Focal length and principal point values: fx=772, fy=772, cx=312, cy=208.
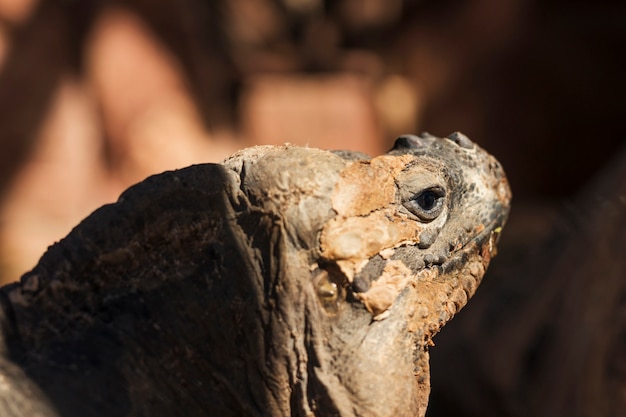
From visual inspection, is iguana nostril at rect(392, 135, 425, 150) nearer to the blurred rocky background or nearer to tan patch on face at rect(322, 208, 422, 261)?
tan patch on face at rect(322, 208, 422, 261)

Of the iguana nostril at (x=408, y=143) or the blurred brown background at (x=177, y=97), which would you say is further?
the blurred brown background at (x=177, y=97)

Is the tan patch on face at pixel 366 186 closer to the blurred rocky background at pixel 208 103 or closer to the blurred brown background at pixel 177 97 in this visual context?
the blurred rocky background at pixel 208 103

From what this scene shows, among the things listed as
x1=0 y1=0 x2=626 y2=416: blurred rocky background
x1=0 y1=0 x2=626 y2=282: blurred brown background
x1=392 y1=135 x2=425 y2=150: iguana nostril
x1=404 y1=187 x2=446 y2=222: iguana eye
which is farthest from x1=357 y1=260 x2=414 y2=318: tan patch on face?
x1=0 y1=0 x2=626 y2=282: blurred brown background

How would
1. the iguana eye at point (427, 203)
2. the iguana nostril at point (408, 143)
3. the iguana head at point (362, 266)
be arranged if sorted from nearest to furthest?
1. the iguana head at point (362, 266)
2. the iguana eye at point (427, 203)
3. the iguana nostril at point (408, 143)

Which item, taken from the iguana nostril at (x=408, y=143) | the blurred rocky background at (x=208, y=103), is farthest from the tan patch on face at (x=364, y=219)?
the blurred rocky background at (x=208, y=103)

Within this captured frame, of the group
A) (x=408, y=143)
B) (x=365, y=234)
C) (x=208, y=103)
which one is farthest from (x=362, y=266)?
(x=208, y=103)

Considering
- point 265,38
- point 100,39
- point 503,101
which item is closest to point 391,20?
point 265,38
